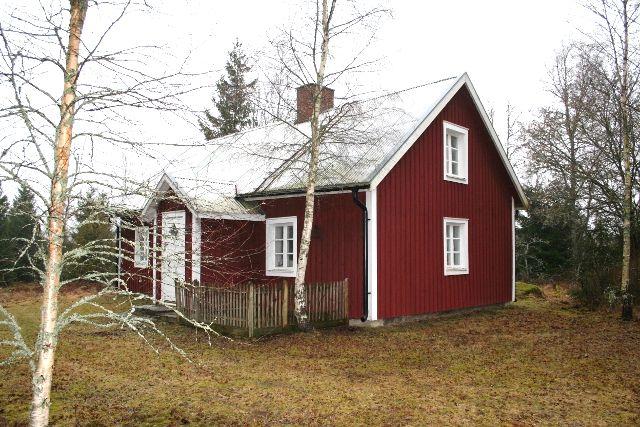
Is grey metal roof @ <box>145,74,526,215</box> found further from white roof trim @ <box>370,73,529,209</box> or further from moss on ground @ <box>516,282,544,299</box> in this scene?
moss on ground @ <box>516,282,544,299</box>

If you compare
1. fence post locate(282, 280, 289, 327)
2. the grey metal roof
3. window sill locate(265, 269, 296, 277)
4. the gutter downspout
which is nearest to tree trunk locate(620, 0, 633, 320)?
the grey metal roof

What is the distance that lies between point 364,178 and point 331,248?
2.09m

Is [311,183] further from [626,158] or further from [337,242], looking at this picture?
[626,158]

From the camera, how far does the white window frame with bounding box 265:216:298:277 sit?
553 inches

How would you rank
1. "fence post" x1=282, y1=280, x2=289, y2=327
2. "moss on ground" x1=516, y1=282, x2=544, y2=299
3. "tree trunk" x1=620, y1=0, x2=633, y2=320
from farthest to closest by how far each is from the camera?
"moss on ground" x1=516, y1=282, x2=544, y2=299, "tree trunk" x1=620, y1=0, x2=633, y2=320, "fence post" x1=282, y1=280, x2=289, y2=327

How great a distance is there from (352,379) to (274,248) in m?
7.10

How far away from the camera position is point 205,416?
20.2 feet

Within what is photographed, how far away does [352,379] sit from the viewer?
26.1 ft

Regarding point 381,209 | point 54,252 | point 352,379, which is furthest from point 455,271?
point 54,252

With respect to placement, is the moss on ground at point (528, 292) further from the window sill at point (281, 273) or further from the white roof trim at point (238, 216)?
the white roof trim at point (238, 216)

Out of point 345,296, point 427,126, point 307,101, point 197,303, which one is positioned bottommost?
point 197,303

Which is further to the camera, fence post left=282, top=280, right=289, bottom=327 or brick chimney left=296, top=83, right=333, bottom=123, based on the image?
brick chimney left=296, top=83, right=333, bottom=123

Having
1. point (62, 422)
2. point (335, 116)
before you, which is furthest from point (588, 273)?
point (62, 422)

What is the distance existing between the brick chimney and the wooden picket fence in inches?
148
